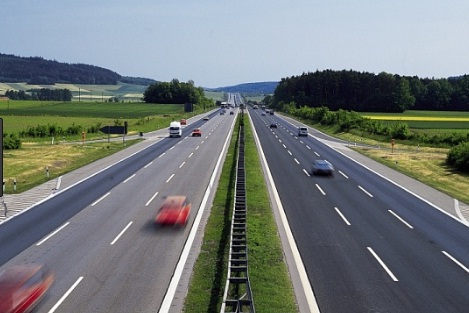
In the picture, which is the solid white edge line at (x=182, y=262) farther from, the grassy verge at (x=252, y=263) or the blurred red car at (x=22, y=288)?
the blurred red car at (x=22, y=288)

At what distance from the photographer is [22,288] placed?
1609 centimetres

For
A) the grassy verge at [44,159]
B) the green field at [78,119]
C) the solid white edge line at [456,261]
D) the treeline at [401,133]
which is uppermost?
the solid white edge line at [456,261]

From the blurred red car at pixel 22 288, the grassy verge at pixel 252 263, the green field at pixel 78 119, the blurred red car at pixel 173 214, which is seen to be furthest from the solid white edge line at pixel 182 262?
the green field at pixel 78 119

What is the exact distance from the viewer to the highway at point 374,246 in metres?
17.7

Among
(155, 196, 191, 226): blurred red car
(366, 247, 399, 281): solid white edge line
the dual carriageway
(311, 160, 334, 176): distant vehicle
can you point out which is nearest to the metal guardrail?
the dual carriageway

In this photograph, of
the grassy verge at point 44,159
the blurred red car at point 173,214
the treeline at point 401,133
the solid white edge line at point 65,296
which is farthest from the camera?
the treeline at point 401,133

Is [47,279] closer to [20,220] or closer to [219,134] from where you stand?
[20,220]

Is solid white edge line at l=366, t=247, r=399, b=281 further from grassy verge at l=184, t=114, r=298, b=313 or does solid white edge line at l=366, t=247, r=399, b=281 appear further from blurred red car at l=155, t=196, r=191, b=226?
blurred red car at l=155, t=196, r=191, b=226

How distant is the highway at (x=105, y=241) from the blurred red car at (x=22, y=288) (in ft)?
1.16

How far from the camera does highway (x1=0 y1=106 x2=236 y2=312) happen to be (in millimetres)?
17594

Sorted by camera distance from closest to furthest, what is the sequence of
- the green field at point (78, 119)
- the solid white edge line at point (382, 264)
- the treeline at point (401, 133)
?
the solid white edge line at point (382, 264), the treeline at point (401, 133), the green field at point (78, 119)

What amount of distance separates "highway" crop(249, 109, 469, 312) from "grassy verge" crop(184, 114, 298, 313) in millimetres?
1169

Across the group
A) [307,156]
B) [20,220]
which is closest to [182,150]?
[307,156]

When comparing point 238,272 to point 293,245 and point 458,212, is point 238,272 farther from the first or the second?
point 458,212
